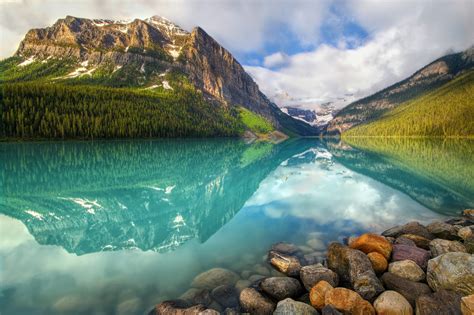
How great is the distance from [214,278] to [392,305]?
747 centimetres

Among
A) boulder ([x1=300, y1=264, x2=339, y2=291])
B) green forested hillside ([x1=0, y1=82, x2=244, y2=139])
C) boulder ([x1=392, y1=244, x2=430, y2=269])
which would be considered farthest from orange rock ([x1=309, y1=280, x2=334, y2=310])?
green forested hillside ([x1=0, y1=82, x2=244, y2=139])

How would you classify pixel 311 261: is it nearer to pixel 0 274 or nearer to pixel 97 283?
pixel 97 283

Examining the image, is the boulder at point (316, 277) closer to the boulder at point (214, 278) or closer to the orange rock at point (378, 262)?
the orange rock at point (378, 262)

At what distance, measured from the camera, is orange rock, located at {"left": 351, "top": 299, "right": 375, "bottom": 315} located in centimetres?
921

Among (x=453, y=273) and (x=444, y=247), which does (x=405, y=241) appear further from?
(x=453, y=273)

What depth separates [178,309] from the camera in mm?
10117

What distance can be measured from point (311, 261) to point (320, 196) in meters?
17.8

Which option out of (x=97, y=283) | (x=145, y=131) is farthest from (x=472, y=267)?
(x=145, y=131)

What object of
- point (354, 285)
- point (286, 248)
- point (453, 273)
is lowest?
point (286, 248)

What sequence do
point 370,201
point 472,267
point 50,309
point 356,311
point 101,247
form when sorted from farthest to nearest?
point 370,201
point 101,247
point 50,309
point 472,267
point 356,311

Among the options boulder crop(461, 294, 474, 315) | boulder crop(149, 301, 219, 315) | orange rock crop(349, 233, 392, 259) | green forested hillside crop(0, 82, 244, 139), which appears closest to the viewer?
boulder crop(461, 294, 474, 315)

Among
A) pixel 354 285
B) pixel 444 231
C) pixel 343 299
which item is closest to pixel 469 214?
pixel 444 231

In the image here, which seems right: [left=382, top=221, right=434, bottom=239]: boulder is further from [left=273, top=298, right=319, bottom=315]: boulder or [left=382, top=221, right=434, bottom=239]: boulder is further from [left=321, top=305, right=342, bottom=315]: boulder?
[left=273, top=298, right=319, bottom=315]: boulder

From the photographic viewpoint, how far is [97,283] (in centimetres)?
1269
